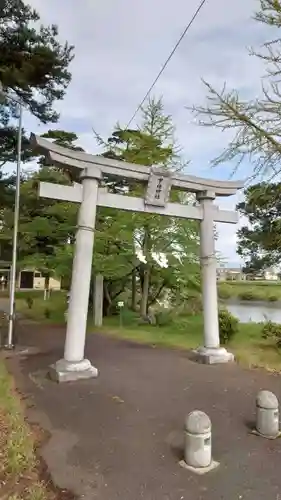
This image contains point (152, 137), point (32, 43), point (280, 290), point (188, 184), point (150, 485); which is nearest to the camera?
point (150, 485)

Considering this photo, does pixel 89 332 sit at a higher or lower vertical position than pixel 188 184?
lower

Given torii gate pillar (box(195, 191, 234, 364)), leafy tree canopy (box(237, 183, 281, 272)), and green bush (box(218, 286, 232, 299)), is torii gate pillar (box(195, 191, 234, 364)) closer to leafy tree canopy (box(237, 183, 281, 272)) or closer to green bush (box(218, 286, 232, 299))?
leafy tree canopy (box(237, 183, 281, 272))

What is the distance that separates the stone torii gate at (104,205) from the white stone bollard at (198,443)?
10.2ft

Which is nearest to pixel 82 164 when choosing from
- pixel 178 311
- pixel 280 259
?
pixel 280 259

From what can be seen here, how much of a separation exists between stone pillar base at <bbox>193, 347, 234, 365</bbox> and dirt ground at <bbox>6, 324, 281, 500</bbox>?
27 cm

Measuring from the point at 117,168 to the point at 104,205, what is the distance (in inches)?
27.2

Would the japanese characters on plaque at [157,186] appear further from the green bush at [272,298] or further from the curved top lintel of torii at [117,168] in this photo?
the green bush at [272,298]

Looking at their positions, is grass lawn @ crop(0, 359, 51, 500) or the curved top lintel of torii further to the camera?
the curved top lintel of torii

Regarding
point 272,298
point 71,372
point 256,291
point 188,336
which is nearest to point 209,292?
point 71,372

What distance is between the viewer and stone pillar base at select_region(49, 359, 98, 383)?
5.86m

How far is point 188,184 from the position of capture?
24.7 feet

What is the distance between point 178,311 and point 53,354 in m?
7.16

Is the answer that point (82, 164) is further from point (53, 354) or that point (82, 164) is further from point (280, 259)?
point (280, 259)

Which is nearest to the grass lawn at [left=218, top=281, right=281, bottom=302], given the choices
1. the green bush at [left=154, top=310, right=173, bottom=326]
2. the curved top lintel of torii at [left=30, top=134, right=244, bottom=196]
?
the green bush at [left=154, top=310, right=173, bottom=326]
